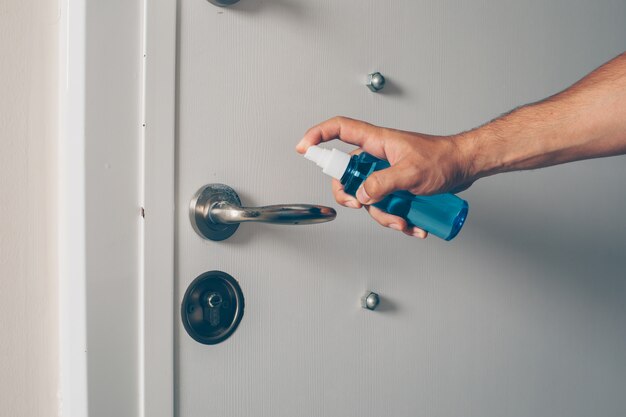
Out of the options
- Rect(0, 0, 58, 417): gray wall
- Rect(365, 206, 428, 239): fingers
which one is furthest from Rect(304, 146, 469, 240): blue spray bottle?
Rect(0, 0, 58, 417): gray wall

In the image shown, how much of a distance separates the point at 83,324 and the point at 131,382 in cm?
6

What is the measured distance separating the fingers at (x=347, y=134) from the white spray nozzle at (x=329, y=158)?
1 cm

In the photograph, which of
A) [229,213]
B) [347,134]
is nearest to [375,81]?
[347,134]

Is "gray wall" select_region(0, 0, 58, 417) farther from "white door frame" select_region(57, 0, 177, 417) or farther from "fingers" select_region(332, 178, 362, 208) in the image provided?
"fingers" select_region(332, 178, 362, 208)

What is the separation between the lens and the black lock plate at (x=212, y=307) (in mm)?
401

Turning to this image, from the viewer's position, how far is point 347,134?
0.42 metres

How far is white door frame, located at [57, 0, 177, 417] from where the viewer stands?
1.15ft

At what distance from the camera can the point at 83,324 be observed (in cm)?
35

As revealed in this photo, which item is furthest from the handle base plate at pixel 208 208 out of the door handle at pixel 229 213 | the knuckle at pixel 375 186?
the knuckle at pixel 375 186

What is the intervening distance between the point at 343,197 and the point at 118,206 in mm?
180

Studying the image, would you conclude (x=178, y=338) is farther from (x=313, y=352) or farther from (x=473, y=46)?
(x=473, y=46)

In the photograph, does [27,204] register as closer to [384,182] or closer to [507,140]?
[384,182]

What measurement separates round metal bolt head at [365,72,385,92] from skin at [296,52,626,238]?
3.1 inches

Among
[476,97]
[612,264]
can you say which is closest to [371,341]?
[476,97]
